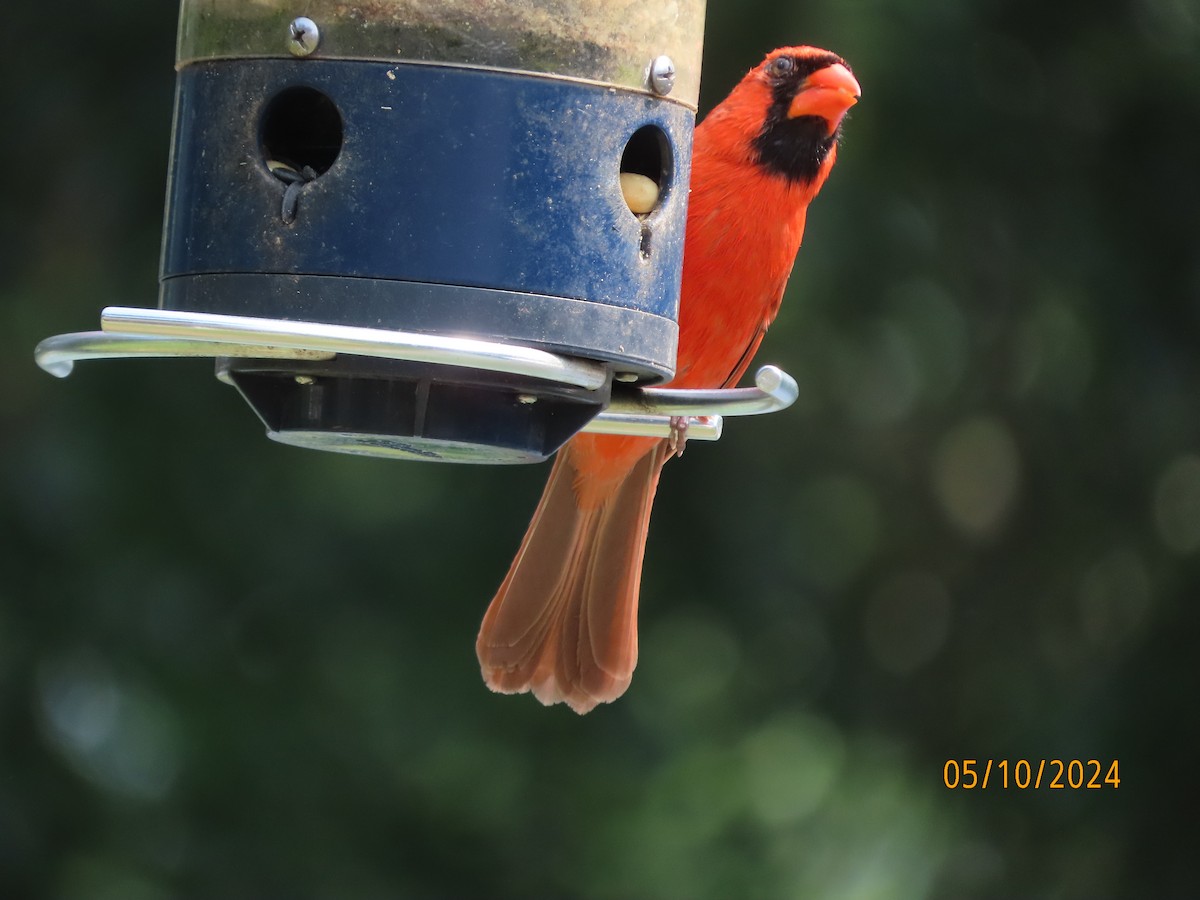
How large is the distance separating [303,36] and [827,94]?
174 centimetres

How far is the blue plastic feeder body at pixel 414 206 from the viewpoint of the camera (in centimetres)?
263

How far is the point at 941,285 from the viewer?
20.9ft

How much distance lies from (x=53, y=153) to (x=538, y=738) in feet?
7.92

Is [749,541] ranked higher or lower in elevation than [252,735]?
higher

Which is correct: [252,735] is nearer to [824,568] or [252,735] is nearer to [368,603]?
[368,603]

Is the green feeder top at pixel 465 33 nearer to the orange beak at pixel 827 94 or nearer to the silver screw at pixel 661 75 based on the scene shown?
Result: the silver screw at pixel 661 75

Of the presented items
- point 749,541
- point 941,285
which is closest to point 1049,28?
point 941,285

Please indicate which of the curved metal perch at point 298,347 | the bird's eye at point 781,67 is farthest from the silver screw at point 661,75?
the bird's eye at point 781,67

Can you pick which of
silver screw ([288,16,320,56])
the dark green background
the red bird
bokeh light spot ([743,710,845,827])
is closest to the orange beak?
the red bird

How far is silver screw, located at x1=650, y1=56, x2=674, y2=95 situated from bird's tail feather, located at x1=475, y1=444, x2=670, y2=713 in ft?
5.51

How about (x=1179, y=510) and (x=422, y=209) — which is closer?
(x=422, y=209)

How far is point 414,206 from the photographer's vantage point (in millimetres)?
2639
